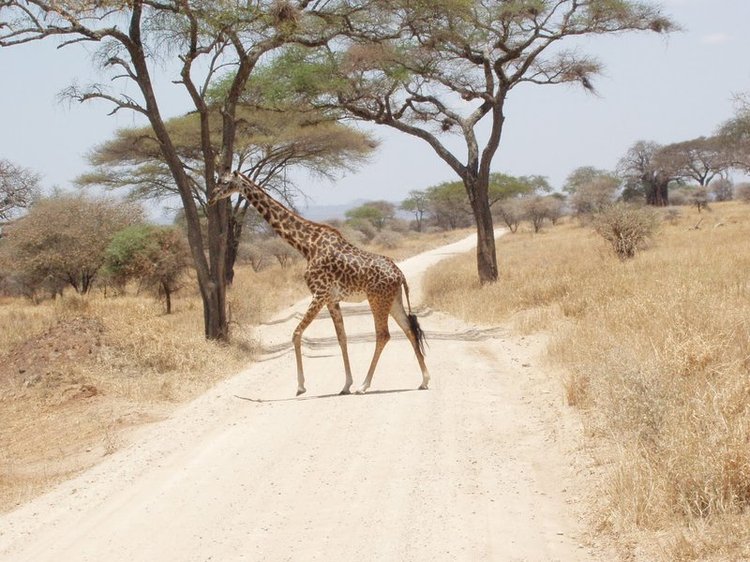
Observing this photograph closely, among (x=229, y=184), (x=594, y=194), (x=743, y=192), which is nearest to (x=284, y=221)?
(x=229, y=184)

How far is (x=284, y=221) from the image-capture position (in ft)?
34.8

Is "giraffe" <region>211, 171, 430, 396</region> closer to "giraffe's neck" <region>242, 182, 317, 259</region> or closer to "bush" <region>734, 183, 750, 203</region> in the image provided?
"giraffe's neck" <region>242, 182, 317, 259</region>

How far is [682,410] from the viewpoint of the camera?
598cm

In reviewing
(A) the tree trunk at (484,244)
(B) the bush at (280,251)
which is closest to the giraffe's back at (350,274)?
(A) the tree trunk at (484,244)

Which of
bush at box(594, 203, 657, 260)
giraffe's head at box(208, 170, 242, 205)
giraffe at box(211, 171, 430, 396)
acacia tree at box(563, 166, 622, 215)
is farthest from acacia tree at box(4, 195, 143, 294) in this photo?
acacia tree at box(563, 166, 622, 215)

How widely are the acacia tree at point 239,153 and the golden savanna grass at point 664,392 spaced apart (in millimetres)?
11981

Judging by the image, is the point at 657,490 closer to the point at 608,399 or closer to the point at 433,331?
the point at 608,399

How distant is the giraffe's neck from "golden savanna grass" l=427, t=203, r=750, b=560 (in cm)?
332

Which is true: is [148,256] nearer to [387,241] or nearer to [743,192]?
[387,241]

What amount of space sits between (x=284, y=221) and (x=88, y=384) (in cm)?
319

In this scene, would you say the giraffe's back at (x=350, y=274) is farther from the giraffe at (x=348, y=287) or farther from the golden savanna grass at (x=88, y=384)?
the golden savanna grass at (x=88, y=384)

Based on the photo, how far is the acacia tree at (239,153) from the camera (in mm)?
24641

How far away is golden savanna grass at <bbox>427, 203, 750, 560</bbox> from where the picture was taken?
4605 millimetres

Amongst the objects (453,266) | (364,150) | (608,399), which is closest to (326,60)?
(364,150)
